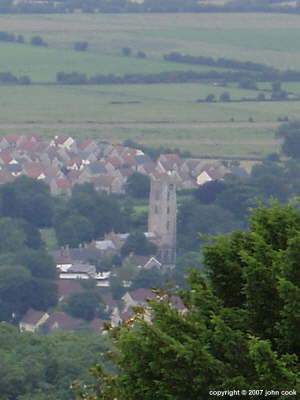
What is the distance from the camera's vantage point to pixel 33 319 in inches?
2992

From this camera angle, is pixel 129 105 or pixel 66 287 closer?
pixel 66 287

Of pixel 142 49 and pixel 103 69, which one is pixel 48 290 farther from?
pixel 142 49

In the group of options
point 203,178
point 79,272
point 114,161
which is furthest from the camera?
point 114,161

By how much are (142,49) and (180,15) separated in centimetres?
2408

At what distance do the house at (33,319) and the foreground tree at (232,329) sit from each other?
2395 inches

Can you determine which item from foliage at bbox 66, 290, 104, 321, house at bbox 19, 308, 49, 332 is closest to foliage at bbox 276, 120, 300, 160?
foliage at bbox 66, 290, 104, 321

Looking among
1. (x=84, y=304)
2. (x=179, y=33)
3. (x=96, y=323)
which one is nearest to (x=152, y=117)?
(x=179, y=33)

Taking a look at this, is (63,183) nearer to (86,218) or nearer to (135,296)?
(86,218)

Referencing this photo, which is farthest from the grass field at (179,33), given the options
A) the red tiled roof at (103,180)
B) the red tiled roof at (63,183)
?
the red tiled roof at (63,183)

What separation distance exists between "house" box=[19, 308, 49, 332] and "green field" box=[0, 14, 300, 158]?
158 feet

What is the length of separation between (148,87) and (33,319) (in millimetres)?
76948

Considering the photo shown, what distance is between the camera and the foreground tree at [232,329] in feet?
36.1

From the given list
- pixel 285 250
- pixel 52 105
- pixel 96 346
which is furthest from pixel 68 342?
pixel 52 105

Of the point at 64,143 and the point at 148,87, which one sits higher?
→ the point at 148,87
